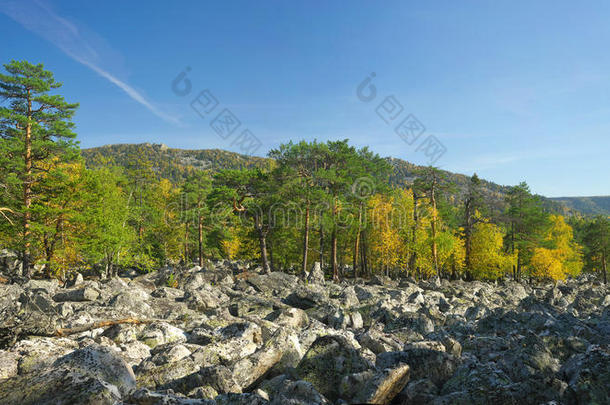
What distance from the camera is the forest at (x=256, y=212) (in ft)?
72.6

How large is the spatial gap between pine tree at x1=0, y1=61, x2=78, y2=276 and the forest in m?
0.08

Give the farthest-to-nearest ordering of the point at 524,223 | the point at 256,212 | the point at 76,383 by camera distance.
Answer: the point at 524,223
the point at 256,212
the point at 76,383

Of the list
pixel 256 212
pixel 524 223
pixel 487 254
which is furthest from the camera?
pixel 524 223

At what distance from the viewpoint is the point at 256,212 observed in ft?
95.5

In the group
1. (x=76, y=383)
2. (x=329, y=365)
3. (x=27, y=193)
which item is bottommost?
(x=329, y=365)

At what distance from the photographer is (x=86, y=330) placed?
7.79 meters

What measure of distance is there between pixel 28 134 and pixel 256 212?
17119 mm

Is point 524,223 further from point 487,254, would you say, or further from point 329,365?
point 329,365

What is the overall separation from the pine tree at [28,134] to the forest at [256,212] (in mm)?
78

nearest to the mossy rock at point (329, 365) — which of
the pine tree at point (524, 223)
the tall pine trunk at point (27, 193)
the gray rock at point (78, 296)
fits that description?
the gray rock at point (78, 296)

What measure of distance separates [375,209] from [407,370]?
104ft

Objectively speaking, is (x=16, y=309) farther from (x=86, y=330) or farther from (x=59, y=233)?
(x=59, y=233)

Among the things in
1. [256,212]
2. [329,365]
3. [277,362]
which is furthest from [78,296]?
[256,212]

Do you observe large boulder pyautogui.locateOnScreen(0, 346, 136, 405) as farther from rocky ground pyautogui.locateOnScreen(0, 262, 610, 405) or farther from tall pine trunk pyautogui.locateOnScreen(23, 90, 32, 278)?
tall pine trunk pyautogui.locateOnScreen(23, 90, 32, 278)
